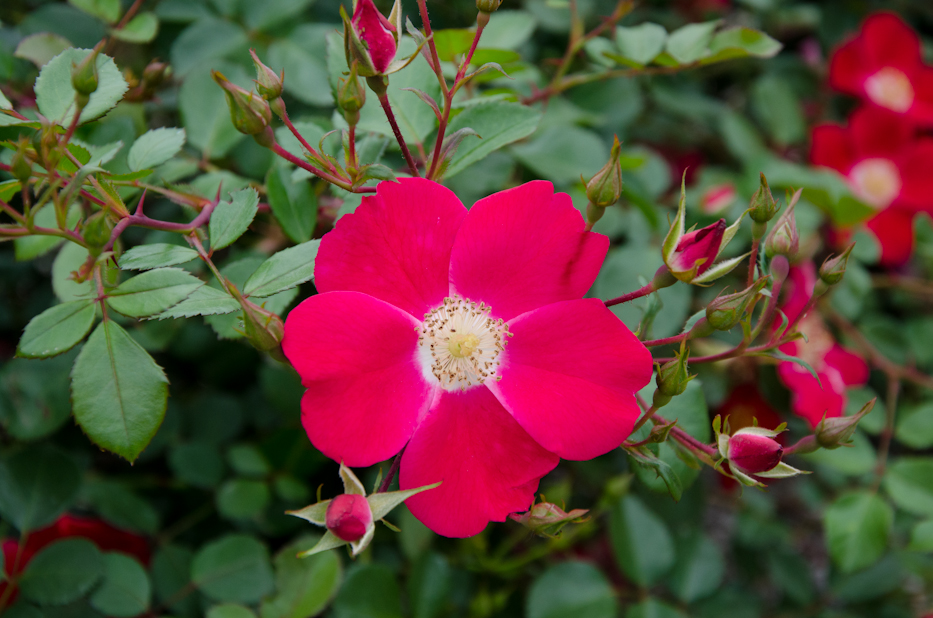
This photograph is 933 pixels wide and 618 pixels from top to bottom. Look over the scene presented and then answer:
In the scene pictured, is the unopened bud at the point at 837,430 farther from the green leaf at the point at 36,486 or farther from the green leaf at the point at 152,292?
the green leaf at the point at 36,486

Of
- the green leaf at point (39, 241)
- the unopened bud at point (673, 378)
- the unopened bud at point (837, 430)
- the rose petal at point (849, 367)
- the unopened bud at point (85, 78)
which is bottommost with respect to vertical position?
the rose petal at point (849, 367)

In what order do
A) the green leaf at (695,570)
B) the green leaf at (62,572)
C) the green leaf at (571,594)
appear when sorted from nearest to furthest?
the green leaf at (62,572)
the green leaf at (571,594)
the green leaf at (695,570)

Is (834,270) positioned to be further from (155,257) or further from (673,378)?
(155,257)

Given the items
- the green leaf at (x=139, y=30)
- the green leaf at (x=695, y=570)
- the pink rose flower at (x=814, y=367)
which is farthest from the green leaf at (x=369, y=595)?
the green leaf at (x=139, y=30)

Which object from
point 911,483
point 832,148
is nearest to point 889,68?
point 832,148

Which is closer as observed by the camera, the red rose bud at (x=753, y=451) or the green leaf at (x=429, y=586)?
the red rose bud at (x=753, y=451)

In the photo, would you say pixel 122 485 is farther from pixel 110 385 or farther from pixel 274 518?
pixel 110 385

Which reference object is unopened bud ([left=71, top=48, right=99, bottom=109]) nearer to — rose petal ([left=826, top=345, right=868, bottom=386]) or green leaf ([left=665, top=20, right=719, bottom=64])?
green leaf ([left=665, top=20, right=719, bottom=64])
